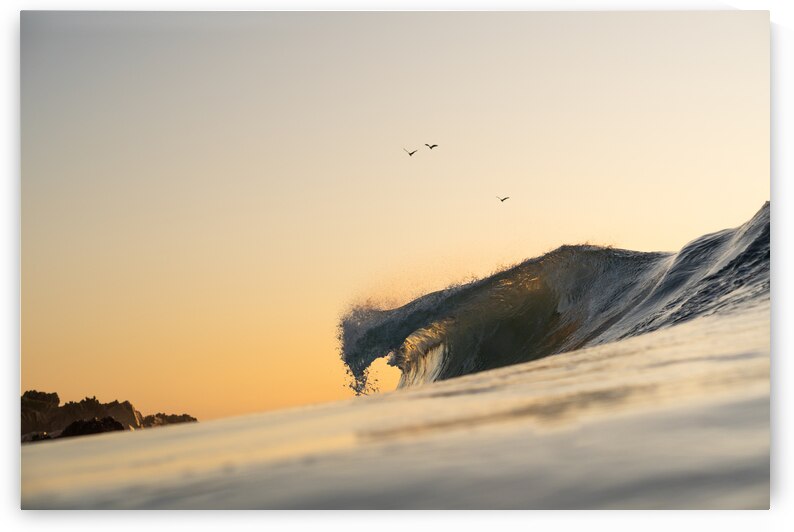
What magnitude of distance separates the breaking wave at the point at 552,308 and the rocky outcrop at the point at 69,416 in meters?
1.62

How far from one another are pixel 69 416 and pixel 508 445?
7.89 ft

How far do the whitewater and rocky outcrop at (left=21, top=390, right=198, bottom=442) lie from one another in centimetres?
9

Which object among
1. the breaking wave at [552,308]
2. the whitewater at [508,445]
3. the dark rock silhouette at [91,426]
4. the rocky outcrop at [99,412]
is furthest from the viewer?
the breaking wave at [552,308]

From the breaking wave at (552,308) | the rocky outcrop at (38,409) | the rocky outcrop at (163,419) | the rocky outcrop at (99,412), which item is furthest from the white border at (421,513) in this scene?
the rocky outcrop at (163,419)

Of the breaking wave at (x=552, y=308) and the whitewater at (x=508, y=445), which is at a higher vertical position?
the breaking wave at (x=552, y=308)

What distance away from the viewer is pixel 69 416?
5227mm

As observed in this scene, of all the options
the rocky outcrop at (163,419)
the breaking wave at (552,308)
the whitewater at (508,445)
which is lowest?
the whitewater at (508,445)

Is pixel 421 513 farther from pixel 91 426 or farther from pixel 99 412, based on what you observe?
pixel 99 412

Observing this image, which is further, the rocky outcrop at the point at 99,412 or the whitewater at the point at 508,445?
the rocky outcrop at the point at 99,412

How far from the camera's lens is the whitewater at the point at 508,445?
4.29m

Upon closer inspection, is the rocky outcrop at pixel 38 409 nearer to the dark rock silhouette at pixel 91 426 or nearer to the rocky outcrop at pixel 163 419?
the dark rock silhouette at pixel 91 426

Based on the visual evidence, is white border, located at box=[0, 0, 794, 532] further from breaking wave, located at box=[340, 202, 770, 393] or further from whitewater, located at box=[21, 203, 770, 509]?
breaking wave, located at box=[340, 202, 770, 393]

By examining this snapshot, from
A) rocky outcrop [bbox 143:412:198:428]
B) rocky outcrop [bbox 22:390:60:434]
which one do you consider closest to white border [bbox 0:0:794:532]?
rocky outcrop [bbox 22:390:60:434]

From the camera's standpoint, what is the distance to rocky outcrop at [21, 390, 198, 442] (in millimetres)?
5023
